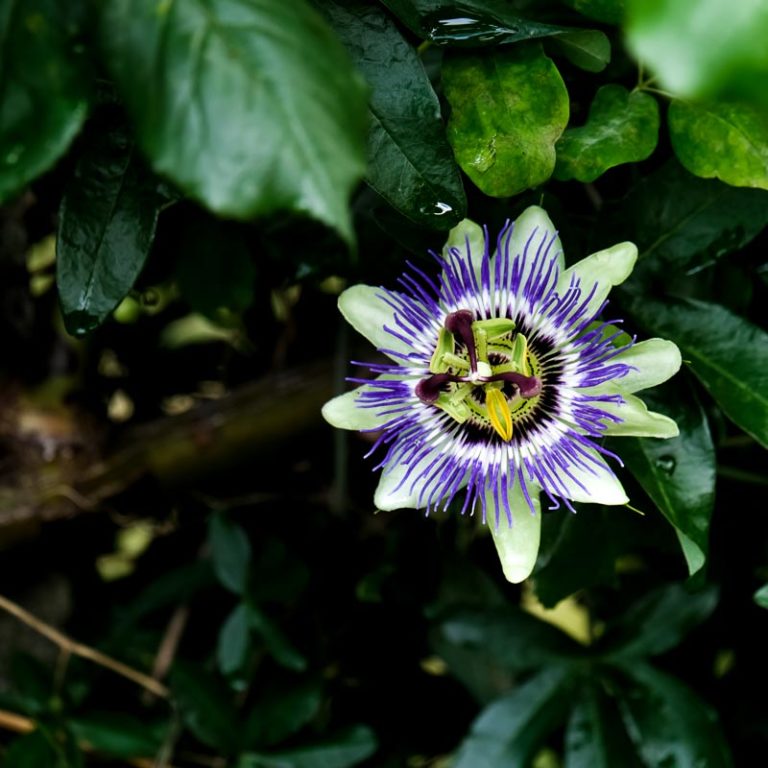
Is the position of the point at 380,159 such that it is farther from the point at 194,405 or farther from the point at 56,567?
the point at 56,567

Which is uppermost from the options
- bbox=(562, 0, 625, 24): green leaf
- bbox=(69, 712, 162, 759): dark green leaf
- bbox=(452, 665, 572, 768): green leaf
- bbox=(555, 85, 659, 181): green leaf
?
bbox=(562, 0, 625, 24): green leaf

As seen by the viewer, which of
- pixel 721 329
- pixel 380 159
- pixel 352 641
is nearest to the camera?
pixel 380 159

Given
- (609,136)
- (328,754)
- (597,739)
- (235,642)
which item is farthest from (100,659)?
(609,136)

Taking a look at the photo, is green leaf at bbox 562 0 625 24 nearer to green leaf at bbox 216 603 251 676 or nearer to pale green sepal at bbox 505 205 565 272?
pale green sepal at bbox 505 205 565 272

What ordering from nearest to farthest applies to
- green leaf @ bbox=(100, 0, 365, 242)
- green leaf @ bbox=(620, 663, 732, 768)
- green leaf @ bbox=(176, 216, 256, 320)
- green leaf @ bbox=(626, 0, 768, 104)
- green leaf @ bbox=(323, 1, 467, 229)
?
green leaf @ bbox=(626, 0, 768, 104) < green leaf @ bbox=(100, 0, 365, 242) < green leaf @ bbox=(323, 1, 467, 229) < green leaf @ bbox=(620, 663, 732, 768) < green leaf @ bbox=(176, 216, 256, 320)

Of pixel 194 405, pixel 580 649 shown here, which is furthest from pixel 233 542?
pixel 580 649

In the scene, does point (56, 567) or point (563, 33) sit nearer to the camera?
point (563, 33)

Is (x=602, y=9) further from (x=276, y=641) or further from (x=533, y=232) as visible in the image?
(x=276, y=641)

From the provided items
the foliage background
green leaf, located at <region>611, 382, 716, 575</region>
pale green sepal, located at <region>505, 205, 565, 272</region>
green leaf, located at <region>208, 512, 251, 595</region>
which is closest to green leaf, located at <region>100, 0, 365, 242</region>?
the foliage background
